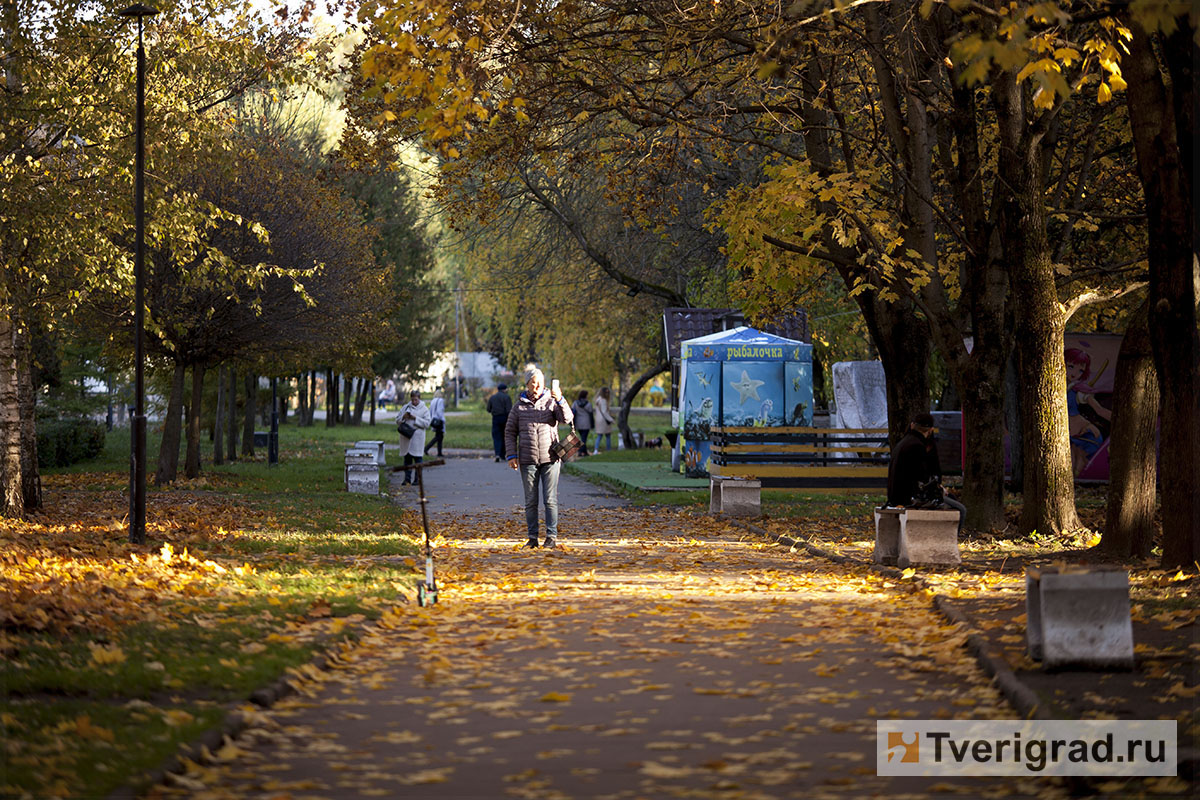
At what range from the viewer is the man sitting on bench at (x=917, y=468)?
1453cm

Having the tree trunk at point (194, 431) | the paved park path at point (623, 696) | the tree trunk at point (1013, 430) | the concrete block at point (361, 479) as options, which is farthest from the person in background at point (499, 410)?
the paved park path at point (623, 696)

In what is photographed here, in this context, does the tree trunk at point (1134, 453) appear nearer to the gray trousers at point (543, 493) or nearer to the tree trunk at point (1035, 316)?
the tree trunk at point (1035, 316)

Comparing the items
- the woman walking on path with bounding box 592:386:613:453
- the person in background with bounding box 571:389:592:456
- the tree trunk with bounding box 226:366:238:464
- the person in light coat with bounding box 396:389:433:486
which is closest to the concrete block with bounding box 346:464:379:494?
the person in light coat with bounding box 396:389:433:486

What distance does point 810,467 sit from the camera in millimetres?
25125

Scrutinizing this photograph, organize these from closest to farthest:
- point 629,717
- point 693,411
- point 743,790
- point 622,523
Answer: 1. point 743,790
2. point 629,717
3. point 622,523
4. point 693,411

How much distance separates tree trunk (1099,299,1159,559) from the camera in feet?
44.5

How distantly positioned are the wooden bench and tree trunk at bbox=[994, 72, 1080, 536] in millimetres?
8829

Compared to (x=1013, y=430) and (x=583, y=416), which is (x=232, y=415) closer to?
(x=583, y=416)

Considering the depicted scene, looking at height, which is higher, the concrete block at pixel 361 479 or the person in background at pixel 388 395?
the person in background at pixel 388 395

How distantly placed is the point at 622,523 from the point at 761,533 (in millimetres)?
2472

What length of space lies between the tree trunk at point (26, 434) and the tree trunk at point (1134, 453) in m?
13.1

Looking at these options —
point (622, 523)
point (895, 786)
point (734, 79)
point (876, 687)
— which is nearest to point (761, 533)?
point (622, 523)

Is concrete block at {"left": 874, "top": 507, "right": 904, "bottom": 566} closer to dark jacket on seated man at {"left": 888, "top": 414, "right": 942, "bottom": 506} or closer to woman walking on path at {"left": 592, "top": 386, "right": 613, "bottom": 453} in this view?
dark jacket on seated man at {"left": 888, "top": 414, "right": 942, "bottom": 506}

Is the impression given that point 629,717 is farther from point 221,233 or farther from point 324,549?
point 221,233
